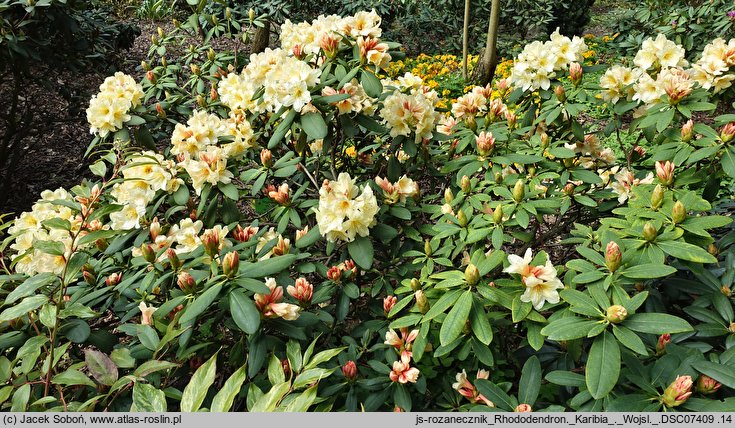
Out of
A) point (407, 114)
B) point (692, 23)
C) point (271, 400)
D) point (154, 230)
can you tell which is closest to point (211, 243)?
point (154, 230)

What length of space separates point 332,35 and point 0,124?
11.3ft

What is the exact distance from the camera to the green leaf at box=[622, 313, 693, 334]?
3.09 ft

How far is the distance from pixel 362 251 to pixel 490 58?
4.08m

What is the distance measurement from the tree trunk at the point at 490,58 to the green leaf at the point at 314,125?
362 centimetres

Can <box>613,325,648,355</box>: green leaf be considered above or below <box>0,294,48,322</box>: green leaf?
below

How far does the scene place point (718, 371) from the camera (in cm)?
100

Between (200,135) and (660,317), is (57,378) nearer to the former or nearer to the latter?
(200,135)

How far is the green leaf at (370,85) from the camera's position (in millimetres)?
1505

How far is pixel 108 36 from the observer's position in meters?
3.61

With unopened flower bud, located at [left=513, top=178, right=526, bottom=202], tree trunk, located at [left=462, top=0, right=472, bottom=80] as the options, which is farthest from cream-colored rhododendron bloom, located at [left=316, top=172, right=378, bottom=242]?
tree trunk, located at [left=462, top=0, right=472, bottom=80]

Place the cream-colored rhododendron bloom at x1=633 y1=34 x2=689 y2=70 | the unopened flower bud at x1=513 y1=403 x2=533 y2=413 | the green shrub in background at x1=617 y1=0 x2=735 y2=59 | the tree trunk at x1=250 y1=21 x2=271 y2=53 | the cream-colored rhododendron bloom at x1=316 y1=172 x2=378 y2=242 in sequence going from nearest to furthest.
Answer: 1. the unopened flower bud at x1=513 y1=403 x2=533 y2=413
2. the cream-colored rhododendron bloom at x1=316 y1=172 x2=378 y2=242
3. the cream-colored rhododendron bloom at x1=633 y1=34 x2=689 y2=70
4. the green shrub in background at x1=617 y1=0 x2=735 y2=59
5. the tree trunk at x1=250 y1=21 x2=271 y2=53

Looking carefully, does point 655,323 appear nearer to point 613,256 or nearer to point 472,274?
point 613,256

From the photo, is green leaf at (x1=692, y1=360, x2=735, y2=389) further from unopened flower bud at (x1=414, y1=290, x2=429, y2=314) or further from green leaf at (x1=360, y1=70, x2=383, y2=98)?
green leaf at (x1=360, y1=70, x2=383, y2=98)

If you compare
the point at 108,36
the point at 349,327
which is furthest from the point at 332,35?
the point at 108,36
